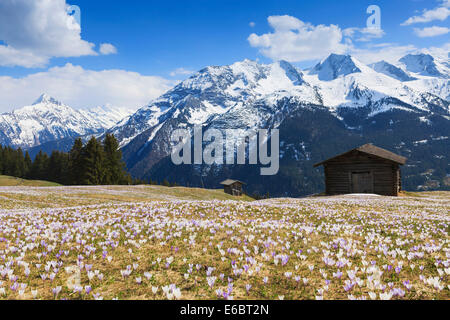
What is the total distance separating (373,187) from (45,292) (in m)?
51.1

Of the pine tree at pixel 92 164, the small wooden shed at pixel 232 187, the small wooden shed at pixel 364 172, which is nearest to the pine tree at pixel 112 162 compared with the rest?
the pine tree at pixel 92 164

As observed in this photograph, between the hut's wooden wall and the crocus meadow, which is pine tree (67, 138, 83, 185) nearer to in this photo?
the hut's wooden wall

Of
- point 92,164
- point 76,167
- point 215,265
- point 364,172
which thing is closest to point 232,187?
point 92,164

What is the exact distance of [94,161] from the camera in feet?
252

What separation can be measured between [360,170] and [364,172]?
0.75 metres

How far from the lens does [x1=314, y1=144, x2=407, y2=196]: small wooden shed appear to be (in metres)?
46.2

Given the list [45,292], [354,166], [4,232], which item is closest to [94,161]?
[354,166]

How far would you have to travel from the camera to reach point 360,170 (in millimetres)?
48156

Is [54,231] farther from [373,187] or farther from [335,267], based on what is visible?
[373,187]

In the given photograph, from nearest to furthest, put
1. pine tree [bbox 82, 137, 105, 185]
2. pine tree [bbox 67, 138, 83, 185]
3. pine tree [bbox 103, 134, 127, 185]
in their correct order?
pine tree [bbox 82, 137, 105, 185]
pine tree [bbox 67, 138, 83, 185]
pine tree [bbox 103, 134, 127, 185]

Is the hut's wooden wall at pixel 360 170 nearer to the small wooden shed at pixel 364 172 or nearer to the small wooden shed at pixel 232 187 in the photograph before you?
the small wooden shed at pixel 364 172

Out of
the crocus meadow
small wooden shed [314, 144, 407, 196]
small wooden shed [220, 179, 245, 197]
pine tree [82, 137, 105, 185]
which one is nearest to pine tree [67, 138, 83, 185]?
pine tree [82, 137, 105, 185]

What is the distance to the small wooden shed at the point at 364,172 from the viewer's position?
151 ft
